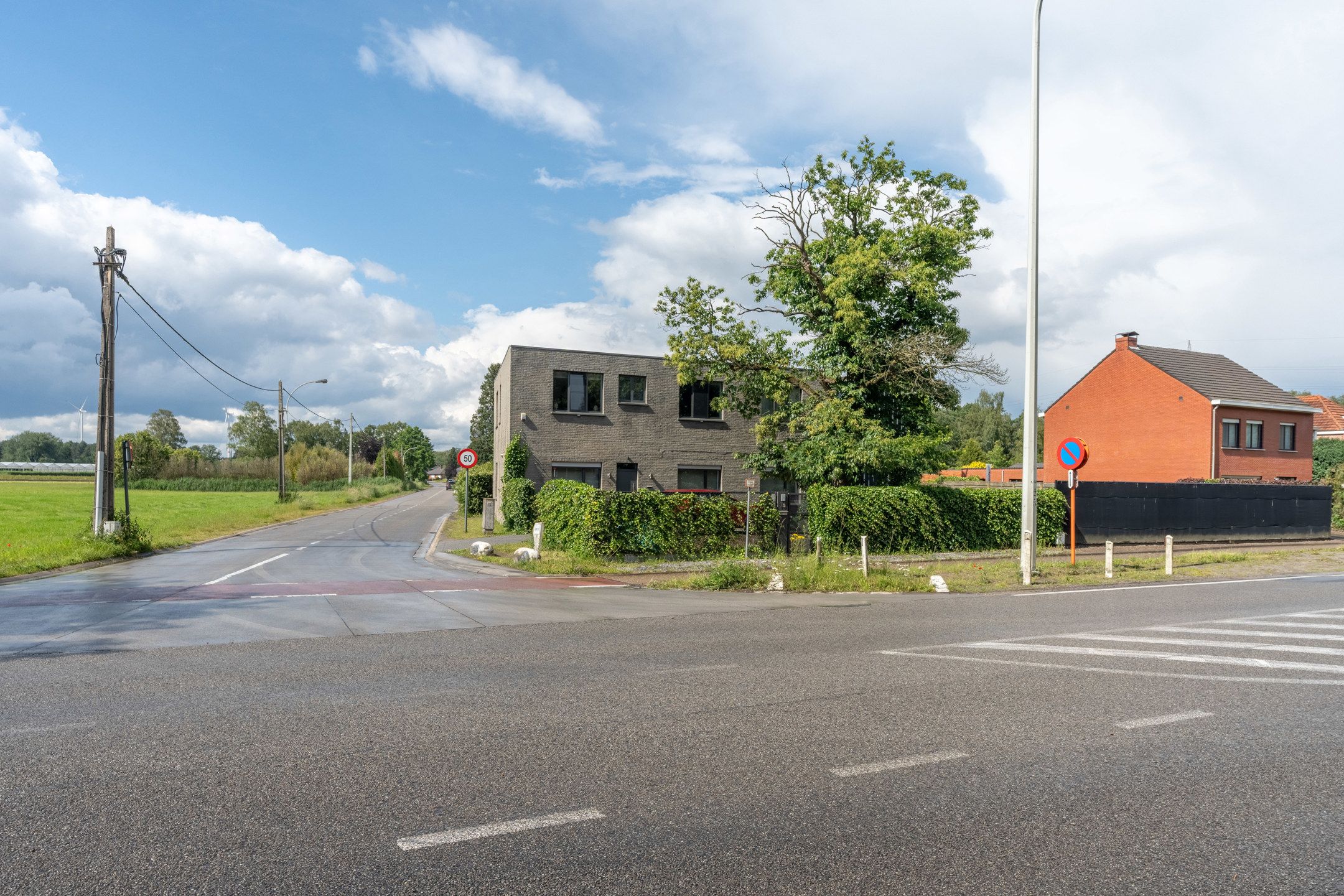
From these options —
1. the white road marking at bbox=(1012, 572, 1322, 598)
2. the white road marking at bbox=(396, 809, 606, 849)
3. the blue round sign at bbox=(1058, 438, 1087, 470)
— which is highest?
the blue round sign at bbox=(1058, 438, 1087, 470)

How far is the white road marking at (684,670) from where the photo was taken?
7344mm

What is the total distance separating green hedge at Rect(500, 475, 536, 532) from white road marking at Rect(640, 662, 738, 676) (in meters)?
19.9

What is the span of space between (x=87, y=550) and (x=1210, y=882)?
74.9ft

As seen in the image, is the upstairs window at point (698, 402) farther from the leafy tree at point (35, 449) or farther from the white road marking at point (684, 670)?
the leafy tree at point (35, 449)

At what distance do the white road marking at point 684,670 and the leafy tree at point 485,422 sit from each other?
75.3 meters

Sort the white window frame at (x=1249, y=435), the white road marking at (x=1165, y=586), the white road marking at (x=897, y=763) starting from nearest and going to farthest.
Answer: the white road marking at (x=897, y=763), the white road marking at (x=1165, y=586), the white window frame at (x=1249, y=435)

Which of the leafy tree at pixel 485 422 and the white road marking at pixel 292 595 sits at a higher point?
the leafy tree at pixel 485 422

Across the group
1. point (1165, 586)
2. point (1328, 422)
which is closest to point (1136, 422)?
point (1328, 422)

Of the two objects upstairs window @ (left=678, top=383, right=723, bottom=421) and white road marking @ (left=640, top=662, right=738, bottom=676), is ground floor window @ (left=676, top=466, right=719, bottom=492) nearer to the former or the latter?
upstairs window @ (left=678, top=383, right=723, bottom=421)

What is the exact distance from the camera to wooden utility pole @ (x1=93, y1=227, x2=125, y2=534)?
70.4 ft

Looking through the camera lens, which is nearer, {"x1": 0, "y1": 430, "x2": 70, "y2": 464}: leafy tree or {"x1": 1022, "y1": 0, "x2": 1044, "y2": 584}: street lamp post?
{"x1": 1022, "y1": 0, "x2": 1044, "y2": 584}: street lamp post

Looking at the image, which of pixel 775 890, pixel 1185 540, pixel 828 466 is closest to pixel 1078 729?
pixel 775 890

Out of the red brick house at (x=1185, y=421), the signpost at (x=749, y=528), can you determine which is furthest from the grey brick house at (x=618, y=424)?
the red brick house at (x=1185, y=421)

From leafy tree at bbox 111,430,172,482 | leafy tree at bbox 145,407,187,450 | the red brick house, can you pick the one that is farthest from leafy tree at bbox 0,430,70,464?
the red brick house
